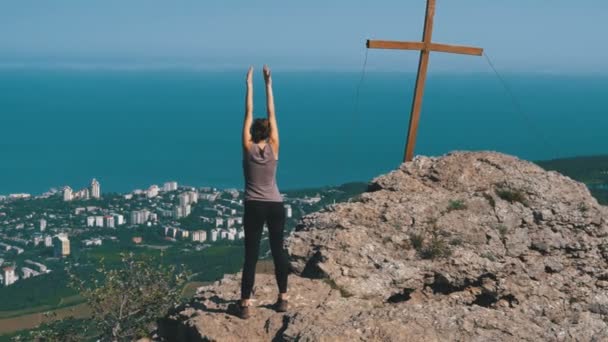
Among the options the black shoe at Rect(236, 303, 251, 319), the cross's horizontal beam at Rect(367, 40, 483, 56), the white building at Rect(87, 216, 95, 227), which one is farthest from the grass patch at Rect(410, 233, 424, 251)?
the white building at Rect(87, 216, 95, 227)

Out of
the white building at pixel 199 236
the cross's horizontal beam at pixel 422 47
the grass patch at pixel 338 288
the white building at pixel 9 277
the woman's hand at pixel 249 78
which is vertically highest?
the cross's horizontal beam at pixel 422 47

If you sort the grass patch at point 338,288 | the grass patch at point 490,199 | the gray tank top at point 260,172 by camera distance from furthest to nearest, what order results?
the grass patch at point 490,199
the grass patch at point 338,288
the gray tank top at point 260,172

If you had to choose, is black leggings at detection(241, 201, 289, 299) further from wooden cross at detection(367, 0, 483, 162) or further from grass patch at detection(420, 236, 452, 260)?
wooden cross at detection(367, 0, 483, 162)

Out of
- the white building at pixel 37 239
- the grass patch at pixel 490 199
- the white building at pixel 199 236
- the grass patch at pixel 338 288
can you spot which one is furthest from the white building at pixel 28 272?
the grass patch at pixel 338 288

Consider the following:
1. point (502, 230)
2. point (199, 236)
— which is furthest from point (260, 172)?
point (199, 236)

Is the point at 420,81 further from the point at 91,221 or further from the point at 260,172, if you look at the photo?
the point at 91,221

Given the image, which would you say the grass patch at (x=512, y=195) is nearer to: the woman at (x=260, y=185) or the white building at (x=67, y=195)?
the woman at (x=260, y=185)

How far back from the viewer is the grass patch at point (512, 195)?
32.1 ft

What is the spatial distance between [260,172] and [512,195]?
4.11 metres

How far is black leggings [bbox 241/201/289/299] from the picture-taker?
23.8ft

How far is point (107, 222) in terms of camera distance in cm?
8369

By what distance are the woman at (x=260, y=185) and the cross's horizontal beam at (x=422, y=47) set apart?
3.88m

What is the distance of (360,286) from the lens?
26.0ft

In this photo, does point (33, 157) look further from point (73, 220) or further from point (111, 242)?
point (111, 242)
